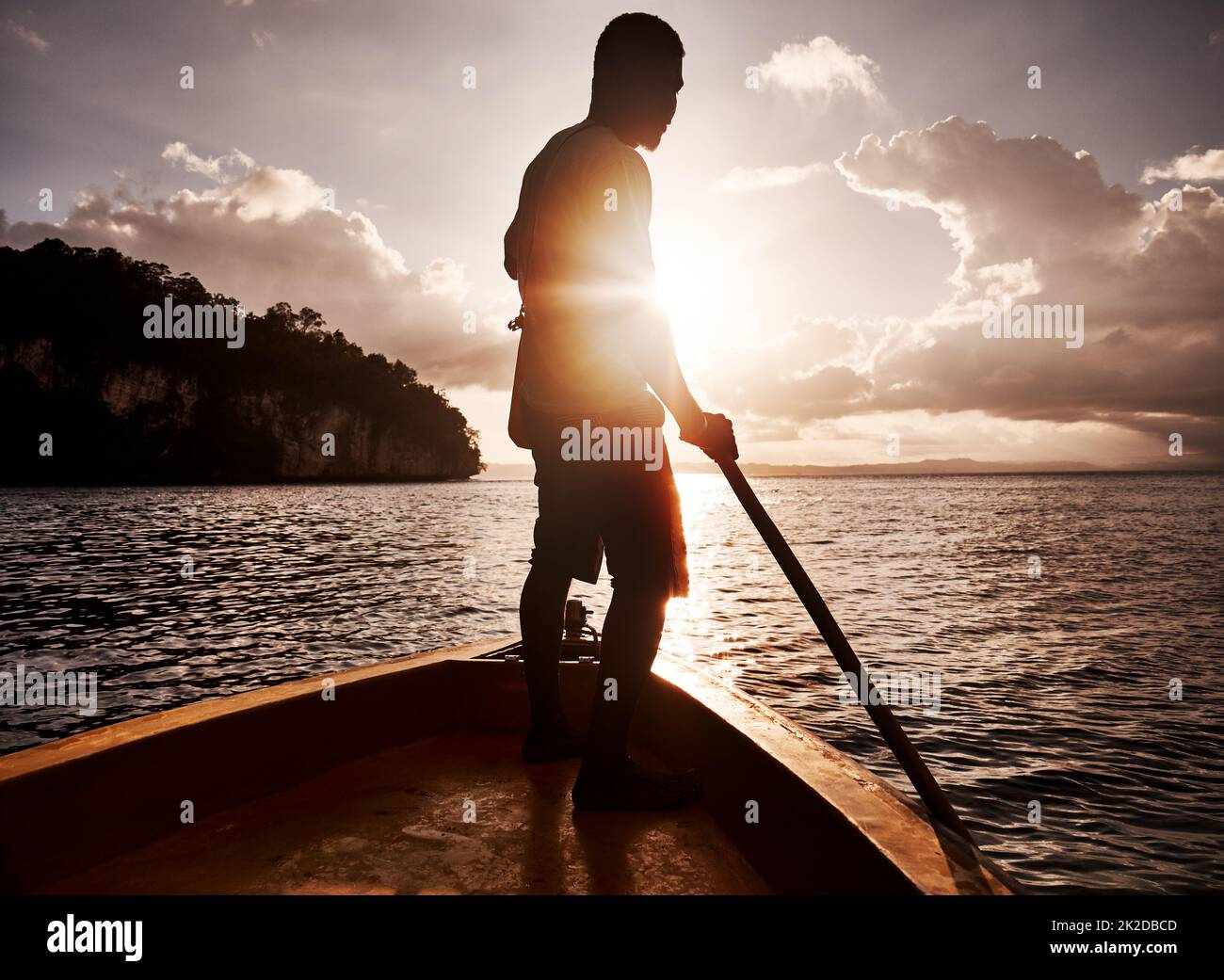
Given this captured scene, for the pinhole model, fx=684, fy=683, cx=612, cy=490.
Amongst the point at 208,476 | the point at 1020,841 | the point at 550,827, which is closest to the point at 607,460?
the point at 550,827

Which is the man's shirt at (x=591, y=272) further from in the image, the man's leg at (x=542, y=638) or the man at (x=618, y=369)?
the man's leg at (x=542, y=638)

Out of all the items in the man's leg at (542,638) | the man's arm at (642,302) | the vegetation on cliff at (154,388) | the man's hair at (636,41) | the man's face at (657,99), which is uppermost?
the vegetation on cliff at (154,388)

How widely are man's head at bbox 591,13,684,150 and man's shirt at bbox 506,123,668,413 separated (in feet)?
0.40

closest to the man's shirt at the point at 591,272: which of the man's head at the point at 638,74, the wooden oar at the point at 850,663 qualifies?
the man's head at the point at 638,74

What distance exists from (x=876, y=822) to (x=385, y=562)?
22127mm

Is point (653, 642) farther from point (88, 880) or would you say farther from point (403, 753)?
point (88, 880)

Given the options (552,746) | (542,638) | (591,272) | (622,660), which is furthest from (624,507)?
(552,746)

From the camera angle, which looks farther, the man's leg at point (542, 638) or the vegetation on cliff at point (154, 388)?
the vegetation on cliff at point (154, 388)

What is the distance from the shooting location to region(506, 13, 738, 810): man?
2197 mm

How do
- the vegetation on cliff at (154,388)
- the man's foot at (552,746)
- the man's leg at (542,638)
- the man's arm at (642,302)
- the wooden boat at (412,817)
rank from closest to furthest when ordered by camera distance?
the wooden boat at (412,817)
the man's arm at (642,302)
the man's leg at (542,638)
the man's foot at (552,746)
the vegetation on cliff at (154,388)

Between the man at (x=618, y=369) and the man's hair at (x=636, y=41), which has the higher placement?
the man's hair at (x=636, y=41)

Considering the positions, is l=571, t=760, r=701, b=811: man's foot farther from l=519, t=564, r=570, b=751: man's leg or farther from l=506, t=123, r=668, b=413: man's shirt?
l=506, t=123, r=668, b=413: man's shirt

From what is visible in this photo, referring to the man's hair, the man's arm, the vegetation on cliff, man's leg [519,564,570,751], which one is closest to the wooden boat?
man's leg [519,564,570,751]

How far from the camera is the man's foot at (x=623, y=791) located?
2234 mm
